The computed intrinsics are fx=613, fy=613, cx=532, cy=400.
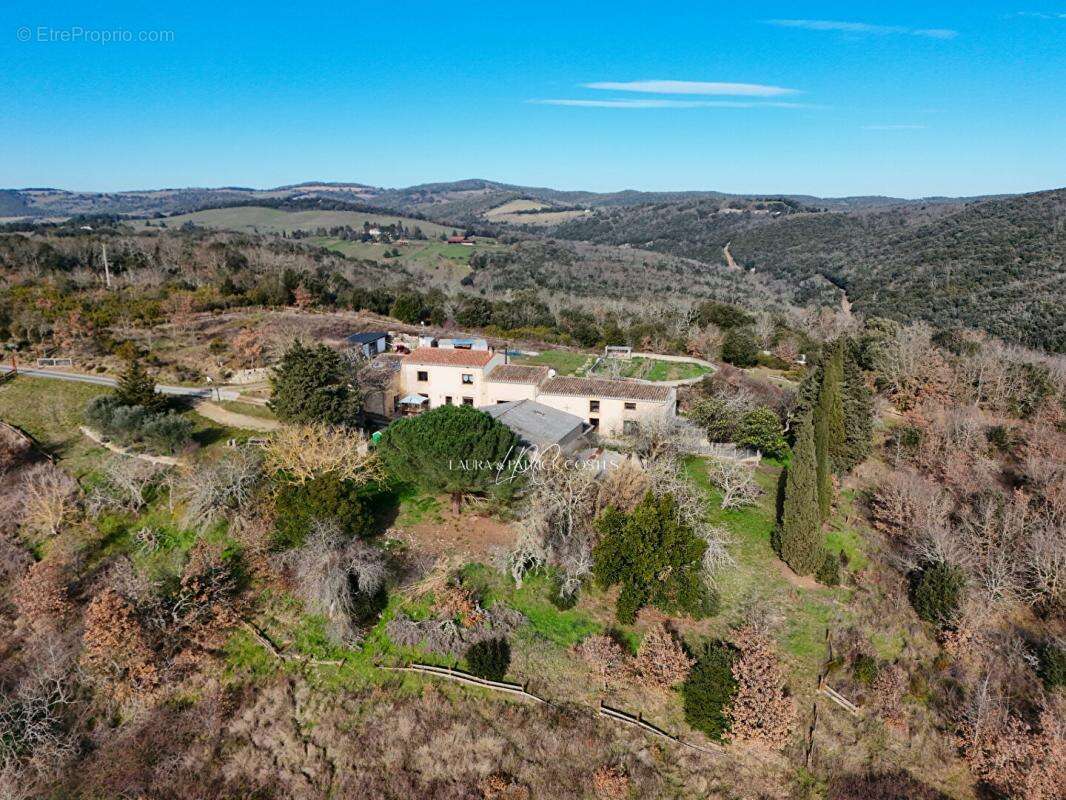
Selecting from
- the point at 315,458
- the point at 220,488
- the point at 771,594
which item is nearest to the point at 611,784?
the point at 771,594

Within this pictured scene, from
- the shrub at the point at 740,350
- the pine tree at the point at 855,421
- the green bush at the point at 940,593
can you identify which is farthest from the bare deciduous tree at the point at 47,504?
the shrub at the point at 740,350

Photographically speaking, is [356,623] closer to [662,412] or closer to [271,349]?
[662,412]

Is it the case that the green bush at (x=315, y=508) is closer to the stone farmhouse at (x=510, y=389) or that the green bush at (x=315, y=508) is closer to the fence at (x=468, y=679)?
the fence at (x=468, y=679)

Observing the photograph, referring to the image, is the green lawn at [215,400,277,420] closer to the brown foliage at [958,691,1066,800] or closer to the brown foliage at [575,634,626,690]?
the brown foliage at [575,634,626,690]

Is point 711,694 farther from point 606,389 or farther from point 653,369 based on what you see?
point 653,369

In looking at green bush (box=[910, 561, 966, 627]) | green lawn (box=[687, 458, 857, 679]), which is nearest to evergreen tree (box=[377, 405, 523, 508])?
green lawn (box=[687, 458, 857, 679])

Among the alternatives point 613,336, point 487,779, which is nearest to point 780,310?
point 613,336
